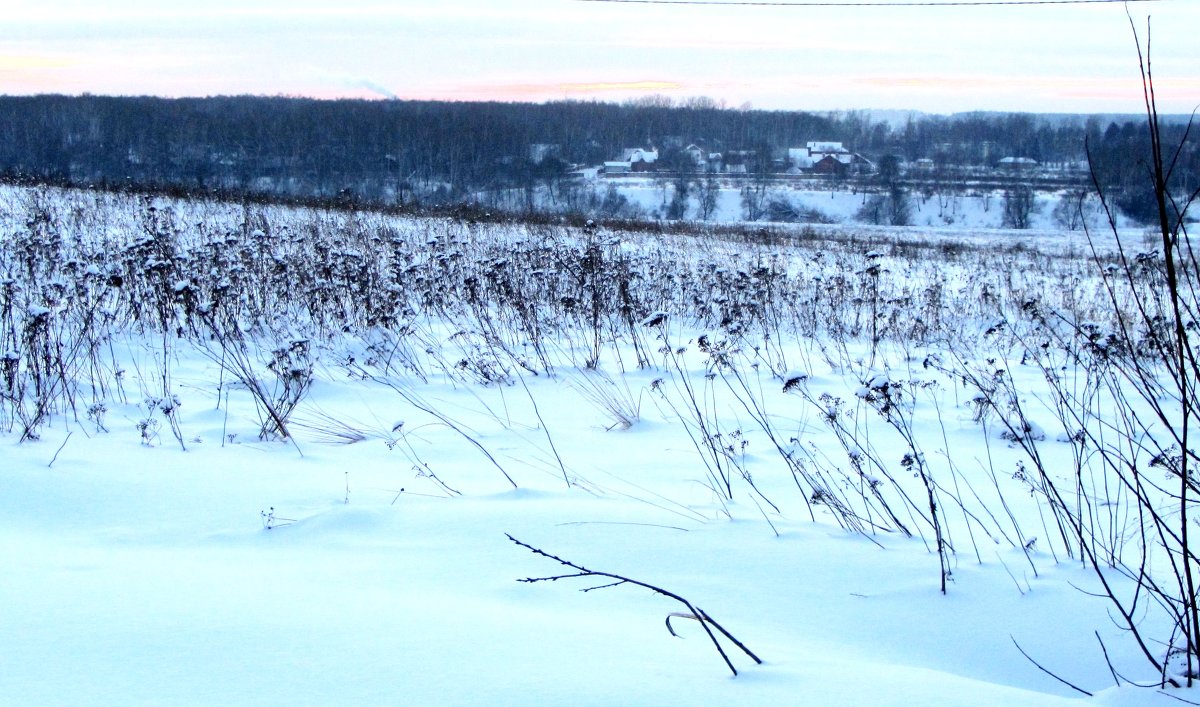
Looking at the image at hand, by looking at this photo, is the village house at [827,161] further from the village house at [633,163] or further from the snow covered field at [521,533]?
the snow covered field at [521,533]

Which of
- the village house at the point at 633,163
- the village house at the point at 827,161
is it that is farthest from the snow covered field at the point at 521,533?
the village house at the point at 827,161

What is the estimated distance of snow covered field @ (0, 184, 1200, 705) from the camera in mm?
1642

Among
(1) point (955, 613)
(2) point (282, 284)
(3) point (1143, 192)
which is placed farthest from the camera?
(3) point (1143, 192)

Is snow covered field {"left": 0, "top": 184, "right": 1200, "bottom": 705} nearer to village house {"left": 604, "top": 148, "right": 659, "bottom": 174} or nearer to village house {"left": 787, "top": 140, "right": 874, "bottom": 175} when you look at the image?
village house {"left": 604, "top": 148, "right": 659, "bottom": 174}

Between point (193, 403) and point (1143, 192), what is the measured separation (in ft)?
201

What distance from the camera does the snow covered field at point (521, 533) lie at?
1.64 metres

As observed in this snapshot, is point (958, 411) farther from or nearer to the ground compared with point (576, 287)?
nearer to the ground

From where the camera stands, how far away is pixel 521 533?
2.54 metres

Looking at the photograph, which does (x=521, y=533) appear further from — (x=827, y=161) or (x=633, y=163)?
(x=827, y=161)

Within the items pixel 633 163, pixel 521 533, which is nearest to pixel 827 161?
pixel 633 163

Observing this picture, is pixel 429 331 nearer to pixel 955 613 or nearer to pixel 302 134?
pixel 955 613

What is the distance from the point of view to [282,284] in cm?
684

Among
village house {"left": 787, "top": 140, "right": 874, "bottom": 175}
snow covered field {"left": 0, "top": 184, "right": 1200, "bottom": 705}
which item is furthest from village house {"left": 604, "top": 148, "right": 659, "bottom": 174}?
snow covered field {"left": 0, "top": 184, "right": 1200, "bottom": 705}

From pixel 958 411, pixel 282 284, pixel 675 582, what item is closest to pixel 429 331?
pixel 282 284
